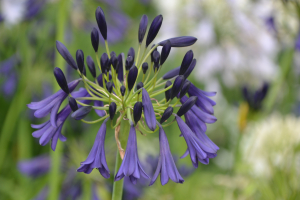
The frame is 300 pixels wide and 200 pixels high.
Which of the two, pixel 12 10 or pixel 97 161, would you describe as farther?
pixel 12 10

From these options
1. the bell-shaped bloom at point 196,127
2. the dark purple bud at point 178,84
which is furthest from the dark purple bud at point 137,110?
the bell-shaped bloom at point 196,127

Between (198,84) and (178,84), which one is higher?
(178,84)

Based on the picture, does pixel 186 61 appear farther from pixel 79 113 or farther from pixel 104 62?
pixel 79 113

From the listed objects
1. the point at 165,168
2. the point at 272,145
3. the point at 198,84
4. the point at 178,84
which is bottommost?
the point at 198,84

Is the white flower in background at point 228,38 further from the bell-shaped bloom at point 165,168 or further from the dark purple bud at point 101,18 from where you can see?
the bell-shaped bloom at point 165,168

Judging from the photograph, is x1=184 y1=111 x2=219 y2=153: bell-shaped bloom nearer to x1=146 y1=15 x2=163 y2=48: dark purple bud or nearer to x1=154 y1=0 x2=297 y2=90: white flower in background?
x1=146 y1=15 x2=163 y2=48: dark purple bud

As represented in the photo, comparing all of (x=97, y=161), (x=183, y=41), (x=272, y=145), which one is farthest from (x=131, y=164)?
(x=272, y=145)

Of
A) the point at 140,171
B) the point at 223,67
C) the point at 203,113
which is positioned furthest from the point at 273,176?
the point at 223,67

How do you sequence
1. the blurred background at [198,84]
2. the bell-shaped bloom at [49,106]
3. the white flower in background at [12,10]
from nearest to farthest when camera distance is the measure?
the bell-shaped bloom at [49,106] < the blurred background at [198,84] < the white flower in background at [12,10]
